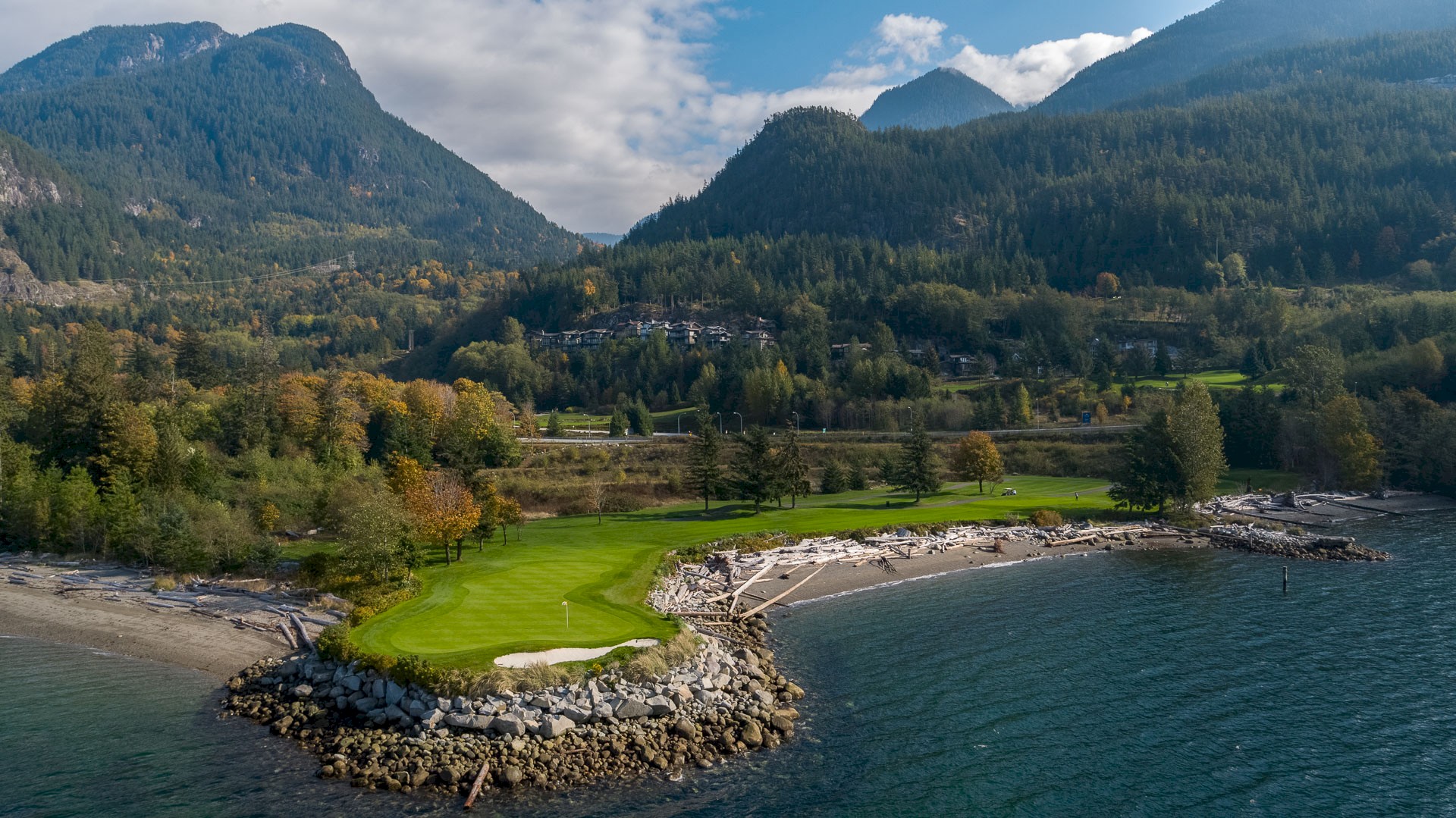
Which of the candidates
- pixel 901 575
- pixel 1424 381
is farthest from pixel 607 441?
pixel 1424 381

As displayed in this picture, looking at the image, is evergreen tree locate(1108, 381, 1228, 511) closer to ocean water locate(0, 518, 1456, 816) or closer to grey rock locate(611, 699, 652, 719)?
ocean water locate(0, 518, 1456, 816)

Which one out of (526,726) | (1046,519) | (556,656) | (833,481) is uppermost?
(556,656)

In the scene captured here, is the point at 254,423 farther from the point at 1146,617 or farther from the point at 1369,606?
the point at 1369,606

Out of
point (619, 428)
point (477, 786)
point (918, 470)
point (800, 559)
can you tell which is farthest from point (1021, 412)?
point (477, 786)

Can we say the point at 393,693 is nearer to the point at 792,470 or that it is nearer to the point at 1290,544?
the point at 792,470

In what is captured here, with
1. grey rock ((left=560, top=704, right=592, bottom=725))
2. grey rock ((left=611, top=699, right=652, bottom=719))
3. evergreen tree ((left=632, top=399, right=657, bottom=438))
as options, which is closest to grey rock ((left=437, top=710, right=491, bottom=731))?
grey rock ((left=560, top=704, right=592, bottom=725))

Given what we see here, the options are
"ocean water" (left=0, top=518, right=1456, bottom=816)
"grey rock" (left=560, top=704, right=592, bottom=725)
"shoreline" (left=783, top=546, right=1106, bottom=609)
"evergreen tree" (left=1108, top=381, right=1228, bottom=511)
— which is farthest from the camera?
"evergreen tree" (left=1108, top=381, right=1228, bottom=511)
